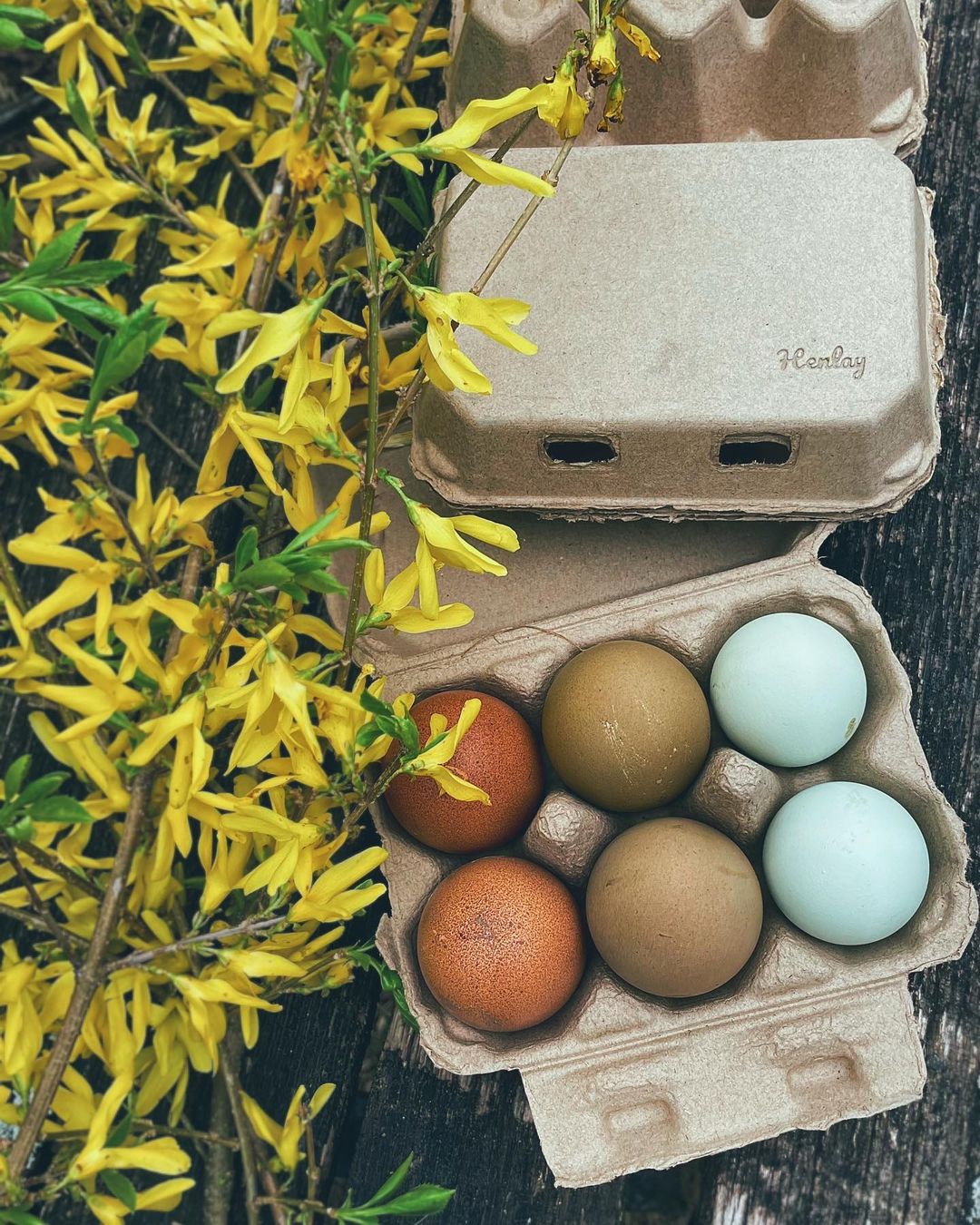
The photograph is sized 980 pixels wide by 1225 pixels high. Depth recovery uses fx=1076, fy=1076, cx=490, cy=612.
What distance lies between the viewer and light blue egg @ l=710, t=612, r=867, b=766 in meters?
0.78

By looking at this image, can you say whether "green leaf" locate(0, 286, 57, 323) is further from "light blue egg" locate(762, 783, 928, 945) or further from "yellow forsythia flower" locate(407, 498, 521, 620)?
"light blue egg" locate(762, 783, 928, 945)

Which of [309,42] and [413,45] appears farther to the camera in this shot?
[413,45]

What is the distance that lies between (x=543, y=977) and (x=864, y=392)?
0.48 metres

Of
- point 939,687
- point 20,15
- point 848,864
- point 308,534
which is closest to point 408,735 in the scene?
point 308,534

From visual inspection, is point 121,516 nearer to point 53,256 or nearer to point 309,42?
point 53,256

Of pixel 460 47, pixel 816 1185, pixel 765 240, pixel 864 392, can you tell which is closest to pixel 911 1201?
pixel 816 1185

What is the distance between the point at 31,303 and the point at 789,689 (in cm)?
55

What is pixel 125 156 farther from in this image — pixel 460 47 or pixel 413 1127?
pixel 413 1127

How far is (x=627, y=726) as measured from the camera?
2.56ft

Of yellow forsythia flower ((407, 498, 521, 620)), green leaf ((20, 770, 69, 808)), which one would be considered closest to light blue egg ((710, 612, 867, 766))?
yellow forsythia flower ((407, 498, 521, 620))

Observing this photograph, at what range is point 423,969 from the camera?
2.67ft

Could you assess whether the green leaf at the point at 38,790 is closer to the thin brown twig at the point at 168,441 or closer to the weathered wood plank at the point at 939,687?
the thin brown twig at the point at 168,441

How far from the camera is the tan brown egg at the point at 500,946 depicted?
2.54ft

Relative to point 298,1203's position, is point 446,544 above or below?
above
